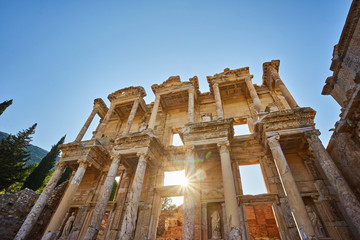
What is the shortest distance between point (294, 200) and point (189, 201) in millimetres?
4254

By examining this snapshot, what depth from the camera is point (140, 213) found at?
1004cm

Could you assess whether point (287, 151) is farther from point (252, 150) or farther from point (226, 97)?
point (226, 97)

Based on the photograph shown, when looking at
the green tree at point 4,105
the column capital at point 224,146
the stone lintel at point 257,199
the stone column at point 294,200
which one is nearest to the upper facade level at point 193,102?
the column capital at point 224,146

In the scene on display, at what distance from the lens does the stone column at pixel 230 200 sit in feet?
21.3

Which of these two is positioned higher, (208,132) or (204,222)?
(208,132)

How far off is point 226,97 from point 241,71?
2.37m

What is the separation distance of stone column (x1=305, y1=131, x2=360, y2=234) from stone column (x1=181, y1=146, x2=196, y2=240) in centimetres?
570

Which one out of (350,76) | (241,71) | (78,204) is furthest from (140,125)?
(350,76)

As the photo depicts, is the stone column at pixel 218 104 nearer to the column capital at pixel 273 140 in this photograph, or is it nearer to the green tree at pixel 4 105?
the column capital at pixel 273 140

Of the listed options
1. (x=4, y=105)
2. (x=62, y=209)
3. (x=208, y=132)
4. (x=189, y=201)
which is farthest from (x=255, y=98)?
(x=4, y=105)

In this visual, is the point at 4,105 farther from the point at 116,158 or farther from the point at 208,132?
the point at 208,132

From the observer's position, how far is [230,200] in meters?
7.41

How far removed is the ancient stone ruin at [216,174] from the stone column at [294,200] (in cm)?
3

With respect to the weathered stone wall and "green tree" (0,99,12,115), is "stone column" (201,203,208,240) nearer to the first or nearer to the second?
the weathered stone wall
